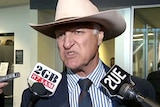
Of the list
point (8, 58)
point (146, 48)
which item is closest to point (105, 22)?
point (146, 48)

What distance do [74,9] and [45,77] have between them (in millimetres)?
324

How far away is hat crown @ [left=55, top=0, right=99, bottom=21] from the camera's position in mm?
1185

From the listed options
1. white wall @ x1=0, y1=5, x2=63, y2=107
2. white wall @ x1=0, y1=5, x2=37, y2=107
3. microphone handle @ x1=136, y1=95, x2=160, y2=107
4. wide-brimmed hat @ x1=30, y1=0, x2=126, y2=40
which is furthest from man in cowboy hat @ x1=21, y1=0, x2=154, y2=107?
white wall @ x1=0, y1=5, x2=37, y2=107

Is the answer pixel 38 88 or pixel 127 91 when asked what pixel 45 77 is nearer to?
pixel 38 88

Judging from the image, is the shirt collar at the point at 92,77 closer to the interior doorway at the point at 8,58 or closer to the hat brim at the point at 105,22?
the hat brim at the point at 105,22

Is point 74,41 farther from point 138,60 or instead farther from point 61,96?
point 138,60

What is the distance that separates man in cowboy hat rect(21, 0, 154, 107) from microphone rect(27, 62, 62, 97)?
0.07 meters

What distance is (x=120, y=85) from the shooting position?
97 centimetres

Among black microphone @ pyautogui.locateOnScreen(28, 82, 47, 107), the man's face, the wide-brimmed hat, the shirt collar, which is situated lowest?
black microphone @ pyautogui.locateOnScreen(28, 82, 47, 107)

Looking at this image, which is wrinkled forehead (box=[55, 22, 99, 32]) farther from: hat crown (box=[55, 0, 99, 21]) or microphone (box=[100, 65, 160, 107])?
microphone (box=[100, 65, 160, 107])

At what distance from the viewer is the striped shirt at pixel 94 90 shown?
116 cm

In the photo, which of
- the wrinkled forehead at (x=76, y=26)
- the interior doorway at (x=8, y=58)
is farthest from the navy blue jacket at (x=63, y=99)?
the interior doorway at (x=8, y=58)

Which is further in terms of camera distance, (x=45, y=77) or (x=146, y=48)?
(x=146, y=48)

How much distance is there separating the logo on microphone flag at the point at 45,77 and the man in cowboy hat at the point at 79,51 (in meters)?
0.07
